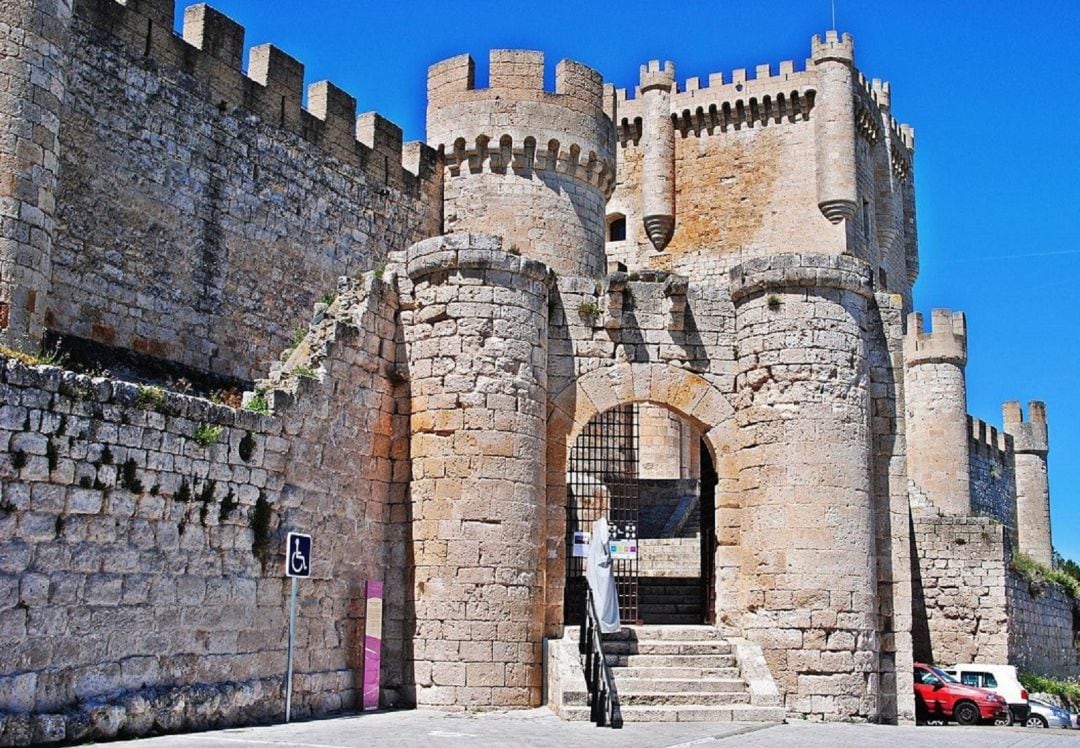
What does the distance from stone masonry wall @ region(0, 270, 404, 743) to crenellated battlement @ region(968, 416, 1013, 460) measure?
27714mm

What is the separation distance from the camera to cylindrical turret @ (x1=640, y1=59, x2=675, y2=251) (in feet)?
112

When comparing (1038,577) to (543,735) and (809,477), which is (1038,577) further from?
(543,735)

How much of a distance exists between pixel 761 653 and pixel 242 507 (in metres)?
5.88

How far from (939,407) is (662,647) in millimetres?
22068

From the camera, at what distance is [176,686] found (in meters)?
10.7

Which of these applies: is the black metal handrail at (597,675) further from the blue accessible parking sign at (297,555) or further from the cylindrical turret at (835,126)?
the cylindrical turret at (835,126)

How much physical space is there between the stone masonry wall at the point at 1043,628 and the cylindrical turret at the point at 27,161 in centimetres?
1741

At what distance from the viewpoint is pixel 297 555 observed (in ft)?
38.5

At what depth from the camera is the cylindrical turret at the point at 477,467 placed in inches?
534

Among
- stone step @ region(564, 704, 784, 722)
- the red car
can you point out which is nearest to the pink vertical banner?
stone step @ region(564, 704, 784, 722)

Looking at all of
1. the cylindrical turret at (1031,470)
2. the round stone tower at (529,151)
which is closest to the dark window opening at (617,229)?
the round stone tower at (529,151)

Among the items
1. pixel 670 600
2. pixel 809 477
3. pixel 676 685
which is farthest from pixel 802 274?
pixel 670 600

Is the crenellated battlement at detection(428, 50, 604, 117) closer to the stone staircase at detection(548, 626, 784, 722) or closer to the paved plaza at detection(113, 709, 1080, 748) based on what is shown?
the stone staircase at detection(548, 626, 784, 722)

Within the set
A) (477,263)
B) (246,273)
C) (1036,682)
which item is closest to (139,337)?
(246,273)
